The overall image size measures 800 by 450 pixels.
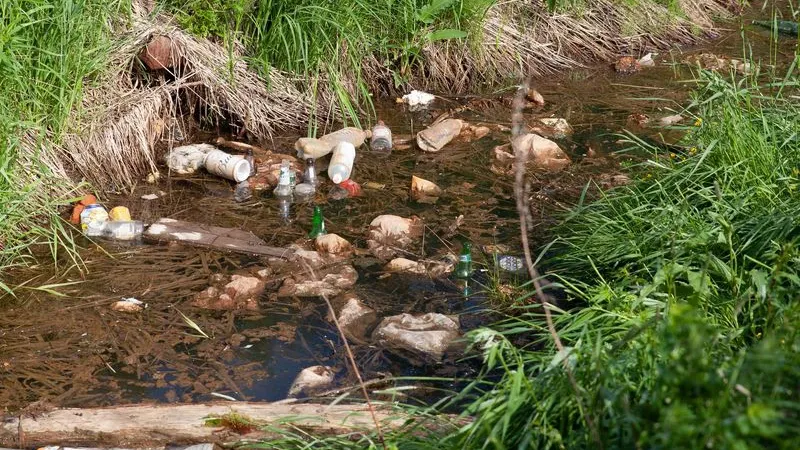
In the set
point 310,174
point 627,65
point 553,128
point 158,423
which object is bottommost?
point 627,65

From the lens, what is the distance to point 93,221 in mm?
4949

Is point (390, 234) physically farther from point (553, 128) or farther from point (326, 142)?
point (553, 128)

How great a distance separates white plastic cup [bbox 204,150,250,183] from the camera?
5.59 m

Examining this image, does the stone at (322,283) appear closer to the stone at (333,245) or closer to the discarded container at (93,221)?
the stone at (333,245)

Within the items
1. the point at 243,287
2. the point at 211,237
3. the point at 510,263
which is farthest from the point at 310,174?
the point at 510,263

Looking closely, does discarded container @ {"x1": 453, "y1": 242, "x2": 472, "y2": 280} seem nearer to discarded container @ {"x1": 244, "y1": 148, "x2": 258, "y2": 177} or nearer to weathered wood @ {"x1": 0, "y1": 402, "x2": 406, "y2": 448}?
weathered wood @ {"x1": 0, "y1": 402, "x2": 406, "y2": 448}

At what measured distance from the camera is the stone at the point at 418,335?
3.95 meters

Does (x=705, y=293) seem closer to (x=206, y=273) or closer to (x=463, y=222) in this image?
(x=463, y=222)

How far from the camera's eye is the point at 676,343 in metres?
1.96

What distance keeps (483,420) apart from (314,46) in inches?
158

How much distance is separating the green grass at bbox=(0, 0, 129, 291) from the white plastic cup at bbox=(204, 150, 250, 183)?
32.3 inches

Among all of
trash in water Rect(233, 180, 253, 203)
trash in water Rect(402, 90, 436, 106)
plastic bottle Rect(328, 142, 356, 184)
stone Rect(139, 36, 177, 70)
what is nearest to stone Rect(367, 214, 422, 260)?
plastic bottle Rect(328, 142, 356, 184)

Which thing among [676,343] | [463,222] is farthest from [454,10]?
A: [676,343]

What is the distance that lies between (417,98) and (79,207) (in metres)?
2.64
